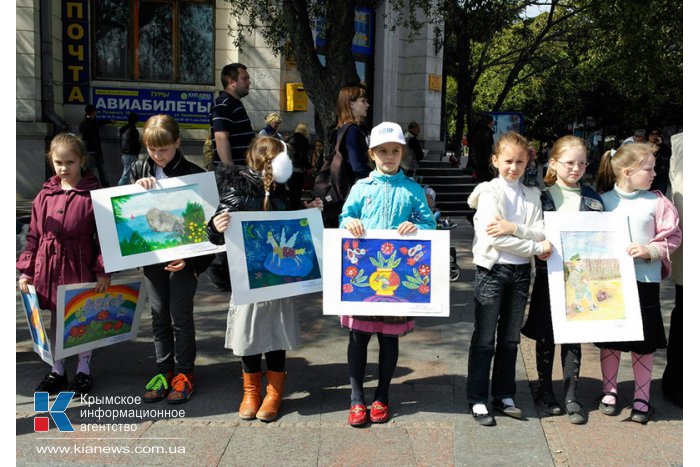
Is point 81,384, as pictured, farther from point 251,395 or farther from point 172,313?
point 251,395

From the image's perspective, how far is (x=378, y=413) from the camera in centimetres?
429

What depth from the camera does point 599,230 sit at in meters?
4.23

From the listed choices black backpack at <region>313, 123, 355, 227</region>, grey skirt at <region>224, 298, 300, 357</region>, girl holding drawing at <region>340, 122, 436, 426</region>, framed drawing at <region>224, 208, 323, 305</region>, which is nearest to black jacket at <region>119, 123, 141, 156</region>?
black backpack at <region>313, 123, 355, 227</region>

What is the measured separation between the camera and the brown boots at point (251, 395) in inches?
172

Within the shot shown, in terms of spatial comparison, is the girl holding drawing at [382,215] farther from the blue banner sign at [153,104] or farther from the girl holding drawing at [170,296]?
the blue banner sign at [153,104]

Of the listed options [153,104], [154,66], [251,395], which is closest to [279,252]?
[251,395]

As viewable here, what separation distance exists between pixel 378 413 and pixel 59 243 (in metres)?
2.34

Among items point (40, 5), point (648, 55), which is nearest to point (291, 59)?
point (40, 5)

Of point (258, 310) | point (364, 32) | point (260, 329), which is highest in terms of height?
point (364, 32)

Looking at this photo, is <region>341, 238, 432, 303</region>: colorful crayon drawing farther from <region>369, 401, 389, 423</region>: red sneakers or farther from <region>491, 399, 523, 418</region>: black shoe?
<region>491, 399, 523, 418</region>: black shoe

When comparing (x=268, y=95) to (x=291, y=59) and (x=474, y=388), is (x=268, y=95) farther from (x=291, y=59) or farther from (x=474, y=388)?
(x=474, y=388)

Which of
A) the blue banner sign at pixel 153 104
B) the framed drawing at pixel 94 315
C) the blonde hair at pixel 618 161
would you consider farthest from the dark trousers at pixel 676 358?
the blue banner sign at pixel 153 104

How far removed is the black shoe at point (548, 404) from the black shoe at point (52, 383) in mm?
3182

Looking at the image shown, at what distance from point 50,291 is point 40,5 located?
1233 cm
